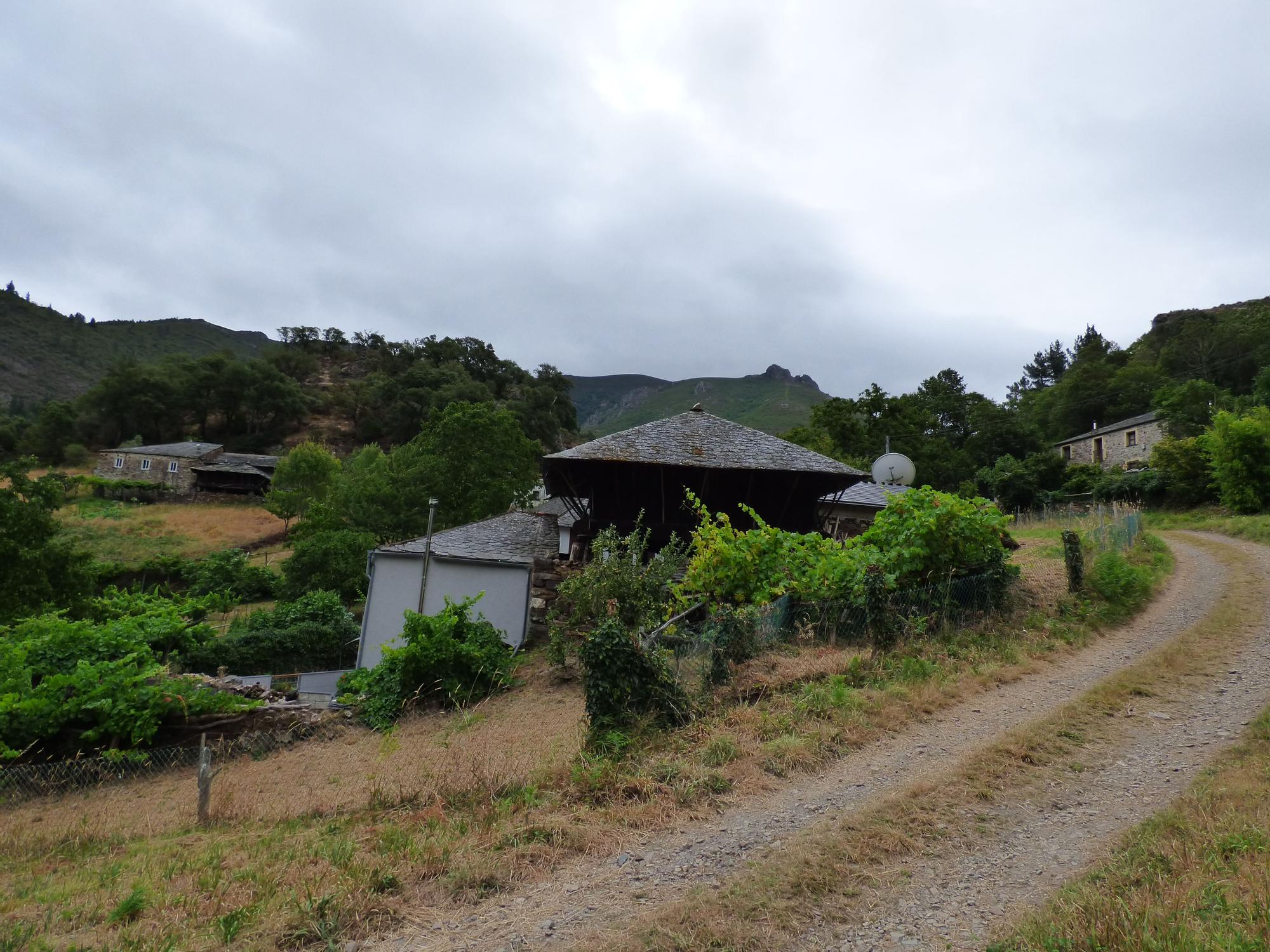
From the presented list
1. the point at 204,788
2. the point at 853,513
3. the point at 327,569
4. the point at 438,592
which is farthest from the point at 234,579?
the point at 853,513

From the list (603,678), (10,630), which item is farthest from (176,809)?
(10,630)

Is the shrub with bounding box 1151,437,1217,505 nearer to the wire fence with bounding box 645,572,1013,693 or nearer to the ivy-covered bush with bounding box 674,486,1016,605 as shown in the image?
the ivy-covered bush with bounding box 674,486,1016,605

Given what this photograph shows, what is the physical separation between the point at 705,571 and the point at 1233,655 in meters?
7.67

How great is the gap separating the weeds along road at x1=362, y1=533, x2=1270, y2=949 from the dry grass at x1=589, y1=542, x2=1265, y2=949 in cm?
2

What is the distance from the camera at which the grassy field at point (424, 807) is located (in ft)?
14.6

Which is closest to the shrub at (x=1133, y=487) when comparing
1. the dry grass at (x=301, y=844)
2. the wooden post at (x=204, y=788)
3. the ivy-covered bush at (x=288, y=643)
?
the dry grass at (x=301, y=844)

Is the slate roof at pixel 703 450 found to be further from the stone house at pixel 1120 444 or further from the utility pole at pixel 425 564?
the stone house at pixel 1120 444

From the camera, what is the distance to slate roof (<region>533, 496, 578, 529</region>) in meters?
19.4

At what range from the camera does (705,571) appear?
11562mm

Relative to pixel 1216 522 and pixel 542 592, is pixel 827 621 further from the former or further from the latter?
pixel 1216 522

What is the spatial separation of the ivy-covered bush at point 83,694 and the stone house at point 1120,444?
44899 millimetres

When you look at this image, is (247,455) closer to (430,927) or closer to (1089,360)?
(430,927)

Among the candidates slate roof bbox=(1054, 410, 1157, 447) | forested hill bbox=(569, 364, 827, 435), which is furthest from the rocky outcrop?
slate roof bbox=(1054, 410, 1157, 447)

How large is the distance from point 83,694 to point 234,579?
22.0 metres
